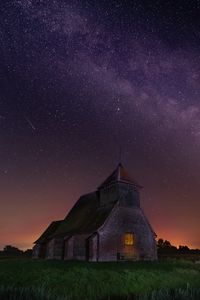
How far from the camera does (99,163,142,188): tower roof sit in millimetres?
39656

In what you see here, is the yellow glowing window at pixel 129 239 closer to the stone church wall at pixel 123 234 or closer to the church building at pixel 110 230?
the church building at pixel 110 230

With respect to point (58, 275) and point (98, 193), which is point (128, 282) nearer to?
point (58, 275)

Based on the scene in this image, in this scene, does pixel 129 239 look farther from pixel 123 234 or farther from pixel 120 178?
pixel 120 178

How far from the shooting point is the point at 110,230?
35875mm

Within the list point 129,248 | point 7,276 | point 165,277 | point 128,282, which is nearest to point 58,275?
point 7,276

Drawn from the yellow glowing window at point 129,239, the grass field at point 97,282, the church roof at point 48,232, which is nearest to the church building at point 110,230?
the yellow glowing window at point 129,239

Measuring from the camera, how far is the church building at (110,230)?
35188mm

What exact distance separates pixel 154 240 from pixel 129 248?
5.06 metres

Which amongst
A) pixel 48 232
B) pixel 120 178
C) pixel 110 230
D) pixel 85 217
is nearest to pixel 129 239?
pixel 110 230

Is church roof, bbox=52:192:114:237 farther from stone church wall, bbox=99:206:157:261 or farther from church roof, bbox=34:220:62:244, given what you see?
church roof, bbox=34:220:62:244

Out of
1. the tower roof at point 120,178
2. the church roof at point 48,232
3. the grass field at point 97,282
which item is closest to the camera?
the grass field at point 97,282

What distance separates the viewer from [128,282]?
19.4 metres

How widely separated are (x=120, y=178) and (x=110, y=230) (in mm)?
6938

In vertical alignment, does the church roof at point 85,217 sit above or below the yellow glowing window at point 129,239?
above
